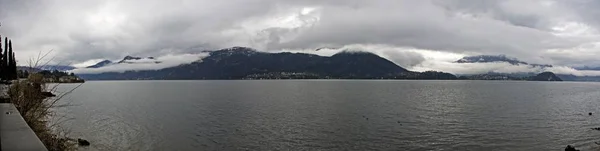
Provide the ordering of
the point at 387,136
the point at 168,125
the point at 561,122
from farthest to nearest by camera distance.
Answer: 1. the point at 561,122
2. the point at 168,125
3. the point at 387,136

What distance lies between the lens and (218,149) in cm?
3725

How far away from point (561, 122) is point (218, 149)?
5011 centimetres

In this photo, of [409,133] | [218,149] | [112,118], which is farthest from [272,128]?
[112,118]

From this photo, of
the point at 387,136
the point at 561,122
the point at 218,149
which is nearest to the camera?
the point at 218,149

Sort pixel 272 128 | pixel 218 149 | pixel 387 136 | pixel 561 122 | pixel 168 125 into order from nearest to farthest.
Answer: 1. pixel 218 149
2. pixel 387 136
3. pixel 272 128
4. pixel 168 125
5. pixel 561 122

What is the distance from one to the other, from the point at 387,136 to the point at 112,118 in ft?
138

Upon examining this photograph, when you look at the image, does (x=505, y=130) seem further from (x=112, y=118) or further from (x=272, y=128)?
(x=112, y=118)

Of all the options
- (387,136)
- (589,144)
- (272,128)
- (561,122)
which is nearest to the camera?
(589,144)

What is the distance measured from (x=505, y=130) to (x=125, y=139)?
145 ft

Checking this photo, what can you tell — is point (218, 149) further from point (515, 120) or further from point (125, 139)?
point (515, 120)

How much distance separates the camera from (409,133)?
4609 centimetres

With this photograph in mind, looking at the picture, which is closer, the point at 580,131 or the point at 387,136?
the point at 387,136

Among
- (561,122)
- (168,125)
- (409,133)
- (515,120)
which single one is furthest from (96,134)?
(561,122)

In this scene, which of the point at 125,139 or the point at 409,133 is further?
the point at 409,133
